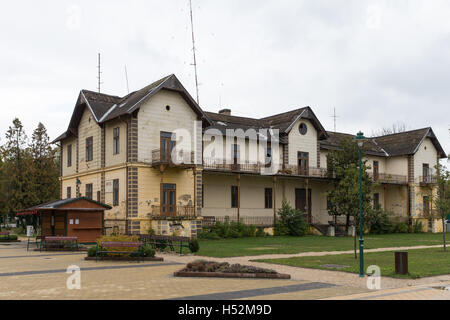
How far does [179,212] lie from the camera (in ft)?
100

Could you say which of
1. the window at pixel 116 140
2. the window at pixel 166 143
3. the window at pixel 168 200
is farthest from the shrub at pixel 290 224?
the window at pixel 116 140

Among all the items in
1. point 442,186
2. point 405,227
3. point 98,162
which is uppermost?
point 98,162

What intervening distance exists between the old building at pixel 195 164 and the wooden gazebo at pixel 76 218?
2.90 meters

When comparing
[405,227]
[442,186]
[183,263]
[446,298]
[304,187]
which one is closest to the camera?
Answer: [446,298]

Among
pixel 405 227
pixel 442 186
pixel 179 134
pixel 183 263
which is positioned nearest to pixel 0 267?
pixel 183 263

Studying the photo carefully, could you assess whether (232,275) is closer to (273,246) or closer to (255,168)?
(273,246)

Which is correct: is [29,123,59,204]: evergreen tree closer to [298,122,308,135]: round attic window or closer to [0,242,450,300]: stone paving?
[298,122,308,135]: round attic window

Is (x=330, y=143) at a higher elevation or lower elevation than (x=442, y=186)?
higher

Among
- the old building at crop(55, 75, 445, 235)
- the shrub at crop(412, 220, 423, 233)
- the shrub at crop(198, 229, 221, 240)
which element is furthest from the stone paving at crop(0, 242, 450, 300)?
the shrub at crop(412, 220, 423, 233)

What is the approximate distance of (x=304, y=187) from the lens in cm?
4109

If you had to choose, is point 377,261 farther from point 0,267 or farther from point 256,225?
point 256,225

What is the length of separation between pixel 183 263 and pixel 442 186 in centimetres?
1418

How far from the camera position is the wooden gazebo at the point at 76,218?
25.2m

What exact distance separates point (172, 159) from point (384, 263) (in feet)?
53.1
